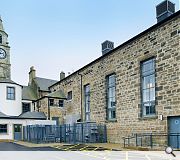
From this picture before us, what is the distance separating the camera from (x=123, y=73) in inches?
846

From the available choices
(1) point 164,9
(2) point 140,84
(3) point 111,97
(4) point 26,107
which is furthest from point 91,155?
(4) point 26,107

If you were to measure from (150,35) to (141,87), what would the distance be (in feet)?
11.4

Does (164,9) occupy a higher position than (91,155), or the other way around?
(164,9)

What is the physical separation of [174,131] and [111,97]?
7.41 m

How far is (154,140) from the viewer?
17.8 metres

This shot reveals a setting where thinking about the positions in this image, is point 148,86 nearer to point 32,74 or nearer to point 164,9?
point 164,9

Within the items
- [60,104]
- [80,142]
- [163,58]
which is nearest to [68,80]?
[60,104]

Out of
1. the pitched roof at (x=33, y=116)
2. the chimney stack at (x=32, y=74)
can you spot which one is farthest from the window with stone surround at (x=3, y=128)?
the chimney stack at (x=32, y=74)

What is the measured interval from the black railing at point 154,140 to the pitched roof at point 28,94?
22.2 metres

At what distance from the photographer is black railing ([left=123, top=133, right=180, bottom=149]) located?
656 inches

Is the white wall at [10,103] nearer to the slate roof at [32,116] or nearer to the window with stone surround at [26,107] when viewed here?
the window with stone surround at [26,107]

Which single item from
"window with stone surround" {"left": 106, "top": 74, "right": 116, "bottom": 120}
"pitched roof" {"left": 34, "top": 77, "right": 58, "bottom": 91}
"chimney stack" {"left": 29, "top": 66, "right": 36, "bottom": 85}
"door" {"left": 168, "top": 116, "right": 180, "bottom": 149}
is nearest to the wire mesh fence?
"window with stone surround" {"left": 106, "top": 74, "right": 116, "bottom": 120}

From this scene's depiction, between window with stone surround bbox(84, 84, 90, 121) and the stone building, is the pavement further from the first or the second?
window with stone surround bbox(84, 84, 90, 121)

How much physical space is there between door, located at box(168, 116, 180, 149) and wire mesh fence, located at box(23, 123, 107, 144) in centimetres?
732
